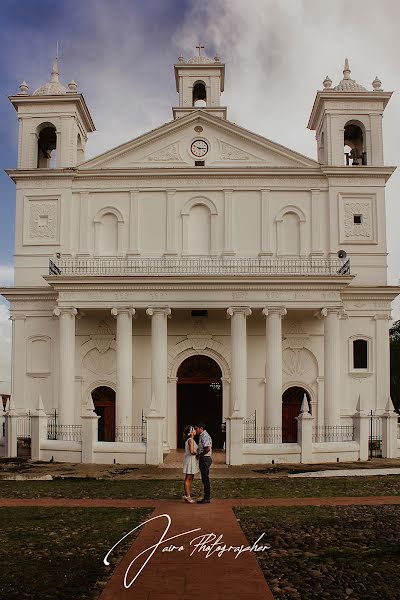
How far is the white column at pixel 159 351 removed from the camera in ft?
96.4

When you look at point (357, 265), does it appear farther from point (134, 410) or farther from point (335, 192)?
point (134, 410)

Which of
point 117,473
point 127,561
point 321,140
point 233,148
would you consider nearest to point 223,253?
point 233,148

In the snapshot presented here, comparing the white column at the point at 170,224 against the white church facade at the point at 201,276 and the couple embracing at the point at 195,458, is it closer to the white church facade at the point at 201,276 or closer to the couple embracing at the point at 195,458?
the white church facade at the point at 201,276

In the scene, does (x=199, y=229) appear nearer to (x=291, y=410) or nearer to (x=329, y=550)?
(x=291, y=410)

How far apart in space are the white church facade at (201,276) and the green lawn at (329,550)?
15149mm

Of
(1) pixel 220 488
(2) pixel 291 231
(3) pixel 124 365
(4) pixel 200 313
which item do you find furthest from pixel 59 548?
(2) pixel 291 231

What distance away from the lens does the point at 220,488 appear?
18.7 meters

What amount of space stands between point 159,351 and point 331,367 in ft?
22.4

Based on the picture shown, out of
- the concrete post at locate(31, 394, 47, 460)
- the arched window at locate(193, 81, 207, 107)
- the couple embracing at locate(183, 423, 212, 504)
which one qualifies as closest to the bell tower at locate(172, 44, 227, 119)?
the arched window at locate(193, 81, 207, 107)

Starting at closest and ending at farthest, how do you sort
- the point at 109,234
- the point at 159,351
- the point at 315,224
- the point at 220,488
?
the point at 220,488 → the point at 159,351 → the point at 315,224 → the point at 109,234

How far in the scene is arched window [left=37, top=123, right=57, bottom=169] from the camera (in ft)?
116

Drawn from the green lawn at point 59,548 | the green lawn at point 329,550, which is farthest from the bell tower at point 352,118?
the green lawn at point 59,548

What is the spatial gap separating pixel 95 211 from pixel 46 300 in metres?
4.56

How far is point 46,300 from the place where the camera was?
33.1 meters
